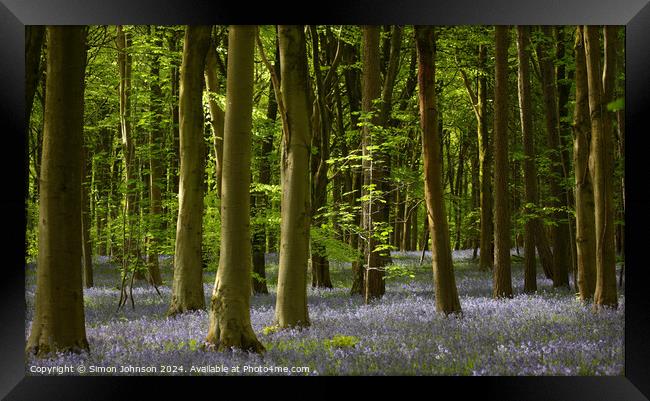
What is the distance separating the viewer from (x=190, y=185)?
13258 millimetres

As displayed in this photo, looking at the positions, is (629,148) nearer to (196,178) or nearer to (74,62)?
(74,62)

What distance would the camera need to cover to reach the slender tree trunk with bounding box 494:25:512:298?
50.9 ft

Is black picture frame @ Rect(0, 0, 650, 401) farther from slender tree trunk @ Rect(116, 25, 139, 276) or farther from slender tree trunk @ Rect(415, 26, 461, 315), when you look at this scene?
slender tree trunk @ Rect(116, 25, 139, 276)

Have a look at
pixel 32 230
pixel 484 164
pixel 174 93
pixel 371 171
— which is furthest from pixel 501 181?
pixel 32 230

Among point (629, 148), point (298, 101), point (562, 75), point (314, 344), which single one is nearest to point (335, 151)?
point (562, 75)

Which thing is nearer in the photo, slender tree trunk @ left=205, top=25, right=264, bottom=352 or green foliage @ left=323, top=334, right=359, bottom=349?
slender tree trunk @ left=205, top=25, right=264, bottom=352

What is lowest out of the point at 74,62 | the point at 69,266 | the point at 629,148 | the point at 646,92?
the point at 69,266

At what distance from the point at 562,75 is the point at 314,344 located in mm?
14624

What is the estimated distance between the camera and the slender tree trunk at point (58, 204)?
8.49 m

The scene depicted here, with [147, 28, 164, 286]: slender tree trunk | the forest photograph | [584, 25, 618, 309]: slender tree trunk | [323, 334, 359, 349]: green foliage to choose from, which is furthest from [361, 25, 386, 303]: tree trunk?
[147, 28, 164, 286]: slender tree trunk

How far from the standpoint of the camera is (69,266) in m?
8.61

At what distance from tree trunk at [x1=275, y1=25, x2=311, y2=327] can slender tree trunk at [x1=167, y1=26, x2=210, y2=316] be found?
10.2 ft
